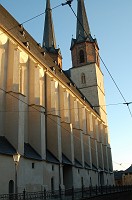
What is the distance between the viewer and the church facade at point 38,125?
61.8 ft

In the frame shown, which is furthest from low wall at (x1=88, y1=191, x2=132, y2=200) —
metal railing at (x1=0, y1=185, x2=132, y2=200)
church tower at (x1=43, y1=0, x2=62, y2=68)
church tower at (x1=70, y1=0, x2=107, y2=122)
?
church tower at (x1=43, y1=0, x2=62, y2=68)

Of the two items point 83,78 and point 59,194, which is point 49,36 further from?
point 59,194

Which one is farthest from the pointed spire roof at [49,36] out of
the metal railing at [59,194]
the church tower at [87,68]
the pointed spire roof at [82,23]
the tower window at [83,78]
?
the metal railing at [59,194]

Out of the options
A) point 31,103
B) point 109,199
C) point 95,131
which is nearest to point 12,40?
point 31,103

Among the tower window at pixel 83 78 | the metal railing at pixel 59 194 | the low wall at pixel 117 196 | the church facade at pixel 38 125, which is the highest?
the tower window at pixel 83 78

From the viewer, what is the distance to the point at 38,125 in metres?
22.2

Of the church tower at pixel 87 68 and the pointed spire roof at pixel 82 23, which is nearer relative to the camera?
the church tower at pixel 87 68

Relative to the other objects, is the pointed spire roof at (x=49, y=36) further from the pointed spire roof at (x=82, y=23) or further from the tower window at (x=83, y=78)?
the tower window at (x=83, y=78)

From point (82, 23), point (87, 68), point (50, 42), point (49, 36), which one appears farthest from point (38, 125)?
point (82, 23)

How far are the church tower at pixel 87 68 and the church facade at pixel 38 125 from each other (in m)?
6.69

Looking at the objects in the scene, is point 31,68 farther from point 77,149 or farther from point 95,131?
point 95,131

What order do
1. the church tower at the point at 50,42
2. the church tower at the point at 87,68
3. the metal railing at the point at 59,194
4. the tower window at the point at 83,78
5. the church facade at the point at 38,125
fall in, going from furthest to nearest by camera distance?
1. the tower window at the point at 83,78
2. the church tower at the point at 50,42
3. the church tower at the point at 87,68
4. the church facade at the point at 38,125
5. the metal railing at the point at 59,194

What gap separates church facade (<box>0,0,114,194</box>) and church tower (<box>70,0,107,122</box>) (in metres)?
6.69

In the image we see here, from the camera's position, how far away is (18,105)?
19.5 m
